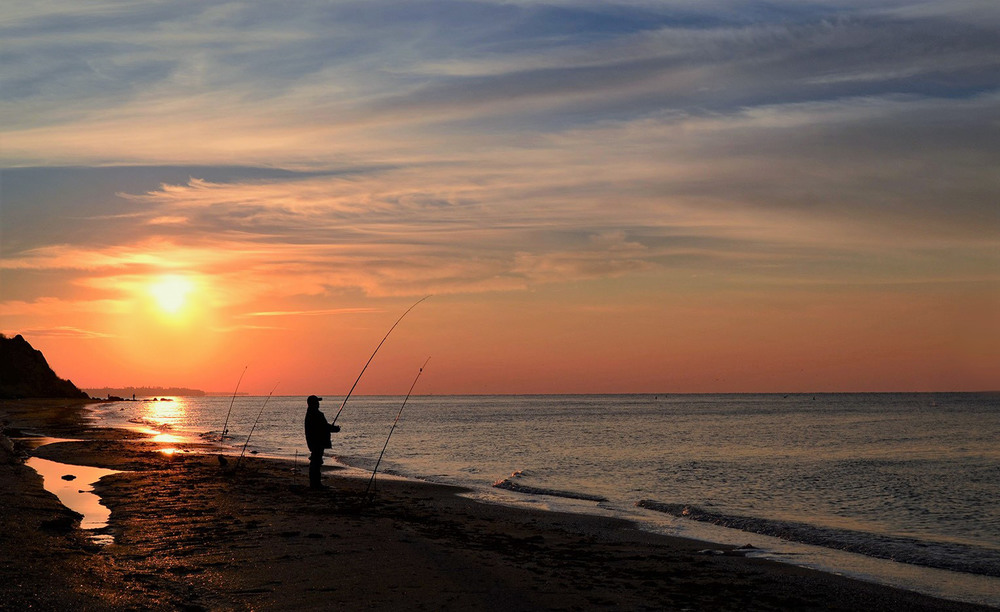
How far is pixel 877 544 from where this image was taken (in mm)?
12242

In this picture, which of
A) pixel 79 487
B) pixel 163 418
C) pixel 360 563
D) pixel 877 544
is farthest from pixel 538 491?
pixel 163 418

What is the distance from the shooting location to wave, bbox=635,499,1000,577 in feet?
35.6

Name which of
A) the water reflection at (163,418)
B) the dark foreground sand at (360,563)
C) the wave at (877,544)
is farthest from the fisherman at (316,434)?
the water reflection at (163,418)

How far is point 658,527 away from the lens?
13.3 m

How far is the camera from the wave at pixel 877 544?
35.6 feet

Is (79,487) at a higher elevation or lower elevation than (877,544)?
higher

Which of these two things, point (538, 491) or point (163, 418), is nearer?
point (538, 491)

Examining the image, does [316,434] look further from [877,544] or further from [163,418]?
[163,418]

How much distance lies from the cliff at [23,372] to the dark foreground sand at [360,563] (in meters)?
90.4

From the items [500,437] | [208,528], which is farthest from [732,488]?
[500,437]

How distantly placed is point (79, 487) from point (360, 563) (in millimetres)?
8781

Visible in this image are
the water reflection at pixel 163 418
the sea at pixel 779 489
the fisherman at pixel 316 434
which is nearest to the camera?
the sea at pixel 779 489

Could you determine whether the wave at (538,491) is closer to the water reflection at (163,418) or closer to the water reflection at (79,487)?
the water reflection at (79,487)

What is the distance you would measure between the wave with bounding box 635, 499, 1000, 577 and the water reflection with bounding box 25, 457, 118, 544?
1009cm
